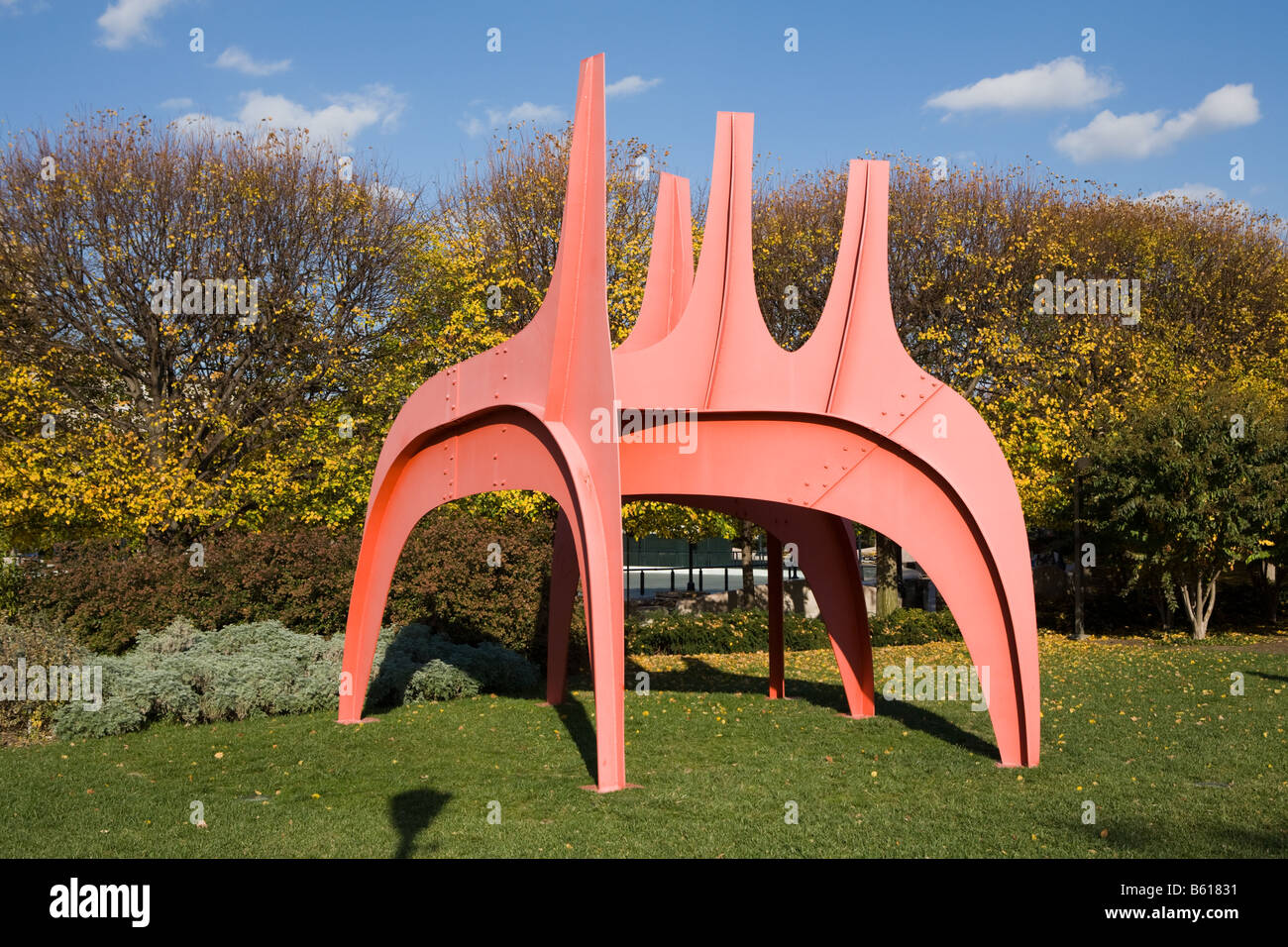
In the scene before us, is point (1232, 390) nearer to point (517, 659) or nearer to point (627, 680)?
point (627, 680)

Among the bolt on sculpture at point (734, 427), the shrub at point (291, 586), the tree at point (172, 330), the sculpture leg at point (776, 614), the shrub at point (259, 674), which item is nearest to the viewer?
the bolt on sculpture at point (734, 427)

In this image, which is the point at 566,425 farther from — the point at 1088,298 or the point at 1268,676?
the point at 1088,298

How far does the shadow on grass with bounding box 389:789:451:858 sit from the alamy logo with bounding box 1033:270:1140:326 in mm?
19260

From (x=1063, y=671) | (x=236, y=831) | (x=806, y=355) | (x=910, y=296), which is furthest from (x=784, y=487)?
(x=910, y=296)

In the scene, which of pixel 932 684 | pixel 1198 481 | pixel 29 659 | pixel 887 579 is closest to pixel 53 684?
pixel 29 659

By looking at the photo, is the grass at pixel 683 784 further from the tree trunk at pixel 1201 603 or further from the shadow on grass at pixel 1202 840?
the tree trunk at pixel 1201 603

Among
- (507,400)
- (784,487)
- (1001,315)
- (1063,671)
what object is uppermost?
(1001,315)

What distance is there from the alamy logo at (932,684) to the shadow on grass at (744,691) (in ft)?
1.99

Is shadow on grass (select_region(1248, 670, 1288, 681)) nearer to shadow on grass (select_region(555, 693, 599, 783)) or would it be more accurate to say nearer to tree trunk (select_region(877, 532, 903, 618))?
tree trunk (select_region(877, 532, 903, 618))

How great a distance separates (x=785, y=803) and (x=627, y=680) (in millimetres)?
8003

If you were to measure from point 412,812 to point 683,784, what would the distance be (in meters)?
2.22

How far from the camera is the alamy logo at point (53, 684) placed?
11.4 metres

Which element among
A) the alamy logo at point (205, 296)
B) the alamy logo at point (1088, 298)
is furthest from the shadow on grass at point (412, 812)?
the alamy logo at point (1088, 298)

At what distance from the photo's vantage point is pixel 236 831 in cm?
738
